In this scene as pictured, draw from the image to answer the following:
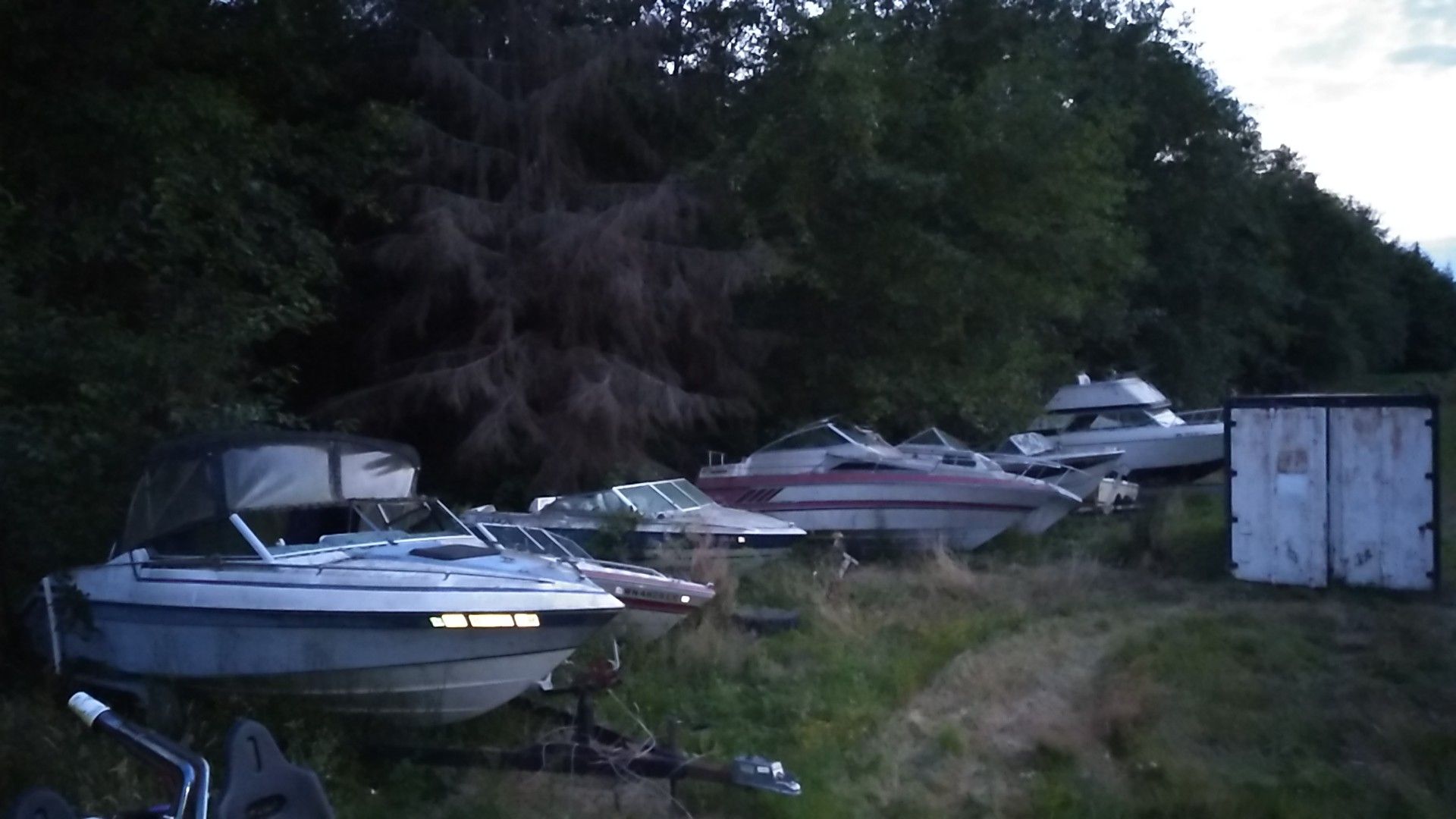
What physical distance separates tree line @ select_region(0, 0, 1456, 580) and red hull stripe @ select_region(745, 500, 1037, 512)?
4.29 feet

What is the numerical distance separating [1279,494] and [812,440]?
551cm

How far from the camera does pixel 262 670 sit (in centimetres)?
716

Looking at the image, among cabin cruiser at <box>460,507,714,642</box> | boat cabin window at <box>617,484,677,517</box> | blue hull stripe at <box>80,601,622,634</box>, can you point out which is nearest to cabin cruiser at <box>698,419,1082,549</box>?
boat cabin window at <box>617,484,677,517</box>

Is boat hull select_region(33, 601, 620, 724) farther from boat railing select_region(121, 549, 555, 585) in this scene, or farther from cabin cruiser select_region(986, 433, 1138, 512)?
cabin cruiser select_region(986, 433, 1138, 512)

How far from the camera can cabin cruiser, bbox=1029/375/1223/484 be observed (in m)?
20.7

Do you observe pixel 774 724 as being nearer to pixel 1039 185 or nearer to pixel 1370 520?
pixel 1370 520

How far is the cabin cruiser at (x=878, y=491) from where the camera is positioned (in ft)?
50.0

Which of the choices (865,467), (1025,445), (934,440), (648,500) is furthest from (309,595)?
(1025,445)

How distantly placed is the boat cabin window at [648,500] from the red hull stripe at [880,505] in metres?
3.06

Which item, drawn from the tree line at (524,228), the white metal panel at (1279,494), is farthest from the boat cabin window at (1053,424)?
the white metal panel at (1279,494)

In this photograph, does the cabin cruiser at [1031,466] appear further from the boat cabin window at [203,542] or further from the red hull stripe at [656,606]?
the boat cabin window at [203,542]

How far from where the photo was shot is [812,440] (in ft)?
53.3

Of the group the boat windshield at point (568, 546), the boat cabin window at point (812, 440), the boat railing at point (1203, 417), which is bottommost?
the boat windshield at point (568, 546)

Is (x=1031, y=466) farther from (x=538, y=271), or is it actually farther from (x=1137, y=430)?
(x=538, y=271)
